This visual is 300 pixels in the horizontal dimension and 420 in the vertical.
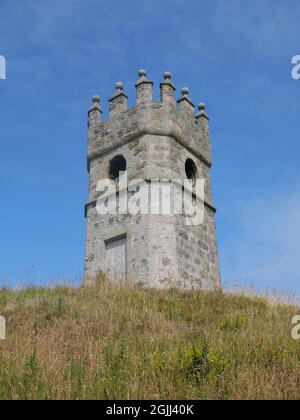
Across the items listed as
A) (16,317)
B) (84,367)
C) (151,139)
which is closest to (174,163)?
(151,139)

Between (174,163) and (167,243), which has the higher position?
(174,163)

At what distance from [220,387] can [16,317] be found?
528 centimetres

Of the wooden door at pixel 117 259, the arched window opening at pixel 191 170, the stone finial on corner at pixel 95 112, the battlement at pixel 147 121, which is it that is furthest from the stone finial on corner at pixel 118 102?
the wooden door at pixel 117 259

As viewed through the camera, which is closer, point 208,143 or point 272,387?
point 272,387

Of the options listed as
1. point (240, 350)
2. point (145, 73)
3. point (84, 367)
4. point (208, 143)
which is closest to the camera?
point (84, 367)

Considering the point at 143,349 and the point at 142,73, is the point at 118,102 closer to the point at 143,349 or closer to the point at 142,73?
the point at 142,73

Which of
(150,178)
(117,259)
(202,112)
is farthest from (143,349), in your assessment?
(202,112)

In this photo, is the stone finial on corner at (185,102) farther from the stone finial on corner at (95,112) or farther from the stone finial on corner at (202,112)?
the stone finial on corner at (95,112)

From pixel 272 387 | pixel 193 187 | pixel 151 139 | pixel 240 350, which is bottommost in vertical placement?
pixel 272 387

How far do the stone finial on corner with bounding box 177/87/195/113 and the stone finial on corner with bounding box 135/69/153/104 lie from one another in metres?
1.51

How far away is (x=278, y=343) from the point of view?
815 cm

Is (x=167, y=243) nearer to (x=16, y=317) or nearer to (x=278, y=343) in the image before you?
(x=16, y=317)

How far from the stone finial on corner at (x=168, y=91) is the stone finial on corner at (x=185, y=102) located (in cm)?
61

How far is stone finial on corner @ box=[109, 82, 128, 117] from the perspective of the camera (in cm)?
1916
